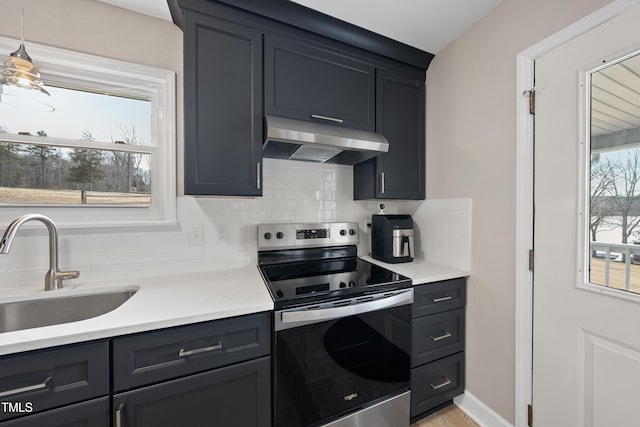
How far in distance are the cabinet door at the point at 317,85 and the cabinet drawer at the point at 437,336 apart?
1.34 m

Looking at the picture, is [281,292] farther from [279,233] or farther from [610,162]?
[610,162]

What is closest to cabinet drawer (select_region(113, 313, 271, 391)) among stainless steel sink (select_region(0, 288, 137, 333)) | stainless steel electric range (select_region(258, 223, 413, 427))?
stainless steel electric range (select_region(258, 223, 413, 427))

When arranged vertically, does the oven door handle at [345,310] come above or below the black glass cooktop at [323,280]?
below

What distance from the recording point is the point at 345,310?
126 centimetres

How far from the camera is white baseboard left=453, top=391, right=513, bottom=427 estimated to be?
58.1 inches

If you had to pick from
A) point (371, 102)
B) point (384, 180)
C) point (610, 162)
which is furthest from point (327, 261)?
point (610, 162)

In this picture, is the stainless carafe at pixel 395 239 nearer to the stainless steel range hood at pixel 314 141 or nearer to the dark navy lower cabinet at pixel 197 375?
the stainless steel range hood at pixel 314 141

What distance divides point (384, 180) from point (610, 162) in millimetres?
1092

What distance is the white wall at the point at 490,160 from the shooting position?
55.2 inches

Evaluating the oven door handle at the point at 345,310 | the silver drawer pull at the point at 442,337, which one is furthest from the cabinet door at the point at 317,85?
the silver drawer pull at the point at 442,337

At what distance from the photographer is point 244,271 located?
165 cm

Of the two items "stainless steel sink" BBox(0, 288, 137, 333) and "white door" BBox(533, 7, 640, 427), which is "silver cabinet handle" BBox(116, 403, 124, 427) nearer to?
"stainless steel sink" BBox(0, 288, 137, 333)

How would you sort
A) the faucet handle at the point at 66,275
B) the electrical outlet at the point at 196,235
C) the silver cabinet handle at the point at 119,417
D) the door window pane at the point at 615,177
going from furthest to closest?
the electrical outlet at the point at 196,235
the faucet handle at the point at 66,275
the door window pane at the point at 615,177
the silver cabinet handle at the point at 119,417

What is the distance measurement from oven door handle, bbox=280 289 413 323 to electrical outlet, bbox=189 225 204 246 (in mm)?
845
